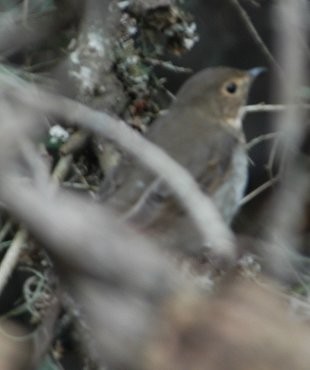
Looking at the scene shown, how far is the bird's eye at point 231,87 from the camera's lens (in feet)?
11.6

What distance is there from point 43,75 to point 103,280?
8.27 ft

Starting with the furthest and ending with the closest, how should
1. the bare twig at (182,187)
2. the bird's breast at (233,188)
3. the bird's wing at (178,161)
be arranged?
the bird's breast at (233,188), the bird's wing at (178,161), the bare twig at (182,187)

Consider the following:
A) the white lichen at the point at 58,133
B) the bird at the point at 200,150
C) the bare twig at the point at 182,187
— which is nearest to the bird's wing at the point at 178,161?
the bird at the point at 200,150

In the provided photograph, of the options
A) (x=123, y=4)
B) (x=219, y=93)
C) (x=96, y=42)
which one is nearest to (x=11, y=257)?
(x=96, y=42)

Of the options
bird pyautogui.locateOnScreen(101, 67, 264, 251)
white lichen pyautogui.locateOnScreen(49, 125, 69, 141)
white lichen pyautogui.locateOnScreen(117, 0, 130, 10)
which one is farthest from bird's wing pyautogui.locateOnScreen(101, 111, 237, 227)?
white lichen pyautogui.locateOnScreen(117, 0, 130, 10)

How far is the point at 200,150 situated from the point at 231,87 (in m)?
0.40

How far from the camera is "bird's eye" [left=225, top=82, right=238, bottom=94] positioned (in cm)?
354

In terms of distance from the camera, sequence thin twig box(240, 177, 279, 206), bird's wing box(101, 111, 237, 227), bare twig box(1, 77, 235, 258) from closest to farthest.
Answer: bare twig box(1, 77, 235, 258)
thin twig box(240, 177, 279, 206)
bird's wing box(101, 111, 237, 227)

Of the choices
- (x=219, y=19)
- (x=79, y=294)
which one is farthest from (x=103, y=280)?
(x=219, y=19)

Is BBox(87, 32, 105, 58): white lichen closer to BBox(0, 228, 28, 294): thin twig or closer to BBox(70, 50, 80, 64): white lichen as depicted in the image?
BBox(70, 50, 80, 64): white lichen

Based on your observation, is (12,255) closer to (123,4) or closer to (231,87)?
(123,4)

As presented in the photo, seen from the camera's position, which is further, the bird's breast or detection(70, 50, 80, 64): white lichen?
the bird's breast

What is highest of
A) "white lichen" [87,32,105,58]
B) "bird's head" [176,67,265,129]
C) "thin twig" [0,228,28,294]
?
"bird's head" [176,67,265,129]

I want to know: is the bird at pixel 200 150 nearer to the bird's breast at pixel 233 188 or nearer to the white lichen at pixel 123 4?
the bird's breast at pixel 233 188
